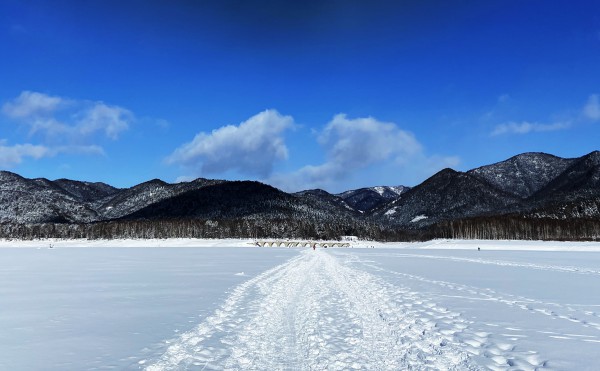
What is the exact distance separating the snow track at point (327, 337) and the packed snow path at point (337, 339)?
0.02 m

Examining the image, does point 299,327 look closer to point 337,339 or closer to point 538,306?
point 337,339

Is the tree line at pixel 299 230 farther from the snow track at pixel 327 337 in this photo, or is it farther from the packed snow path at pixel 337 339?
the packed snow path at pixel 337 339

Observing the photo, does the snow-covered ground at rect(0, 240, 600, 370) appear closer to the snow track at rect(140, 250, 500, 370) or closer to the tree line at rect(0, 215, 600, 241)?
the snow track at rect(140, 250, 500, 370)

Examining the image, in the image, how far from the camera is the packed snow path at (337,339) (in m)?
7.53

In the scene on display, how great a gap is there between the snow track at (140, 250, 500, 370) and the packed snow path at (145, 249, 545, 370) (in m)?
0.02

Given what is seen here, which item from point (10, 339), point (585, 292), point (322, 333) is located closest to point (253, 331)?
point (322, 333)

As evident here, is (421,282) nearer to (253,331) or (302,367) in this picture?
(253,331)

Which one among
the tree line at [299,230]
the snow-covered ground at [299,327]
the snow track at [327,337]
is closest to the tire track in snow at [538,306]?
the snow-covered ground at [299,327]

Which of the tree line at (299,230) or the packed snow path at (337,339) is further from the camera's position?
the tree line at (299,230)

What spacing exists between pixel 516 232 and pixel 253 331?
156m

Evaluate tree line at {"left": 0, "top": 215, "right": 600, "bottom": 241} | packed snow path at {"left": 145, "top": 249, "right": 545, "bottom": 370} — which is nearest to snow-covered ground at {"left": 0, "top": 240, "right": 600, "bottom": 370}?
packed snow path at {"left": 145, "top": 249, "right": 545, "bottom": 370}

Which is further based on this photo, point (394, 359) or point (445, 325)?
point (445, 325)

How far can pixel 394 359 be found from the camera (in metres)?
7.74

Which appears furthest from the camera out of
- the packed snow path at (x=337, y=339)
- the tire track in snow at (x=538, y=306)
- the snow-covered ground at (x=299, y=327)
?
the tire track in snow at (x=538, y=306)
